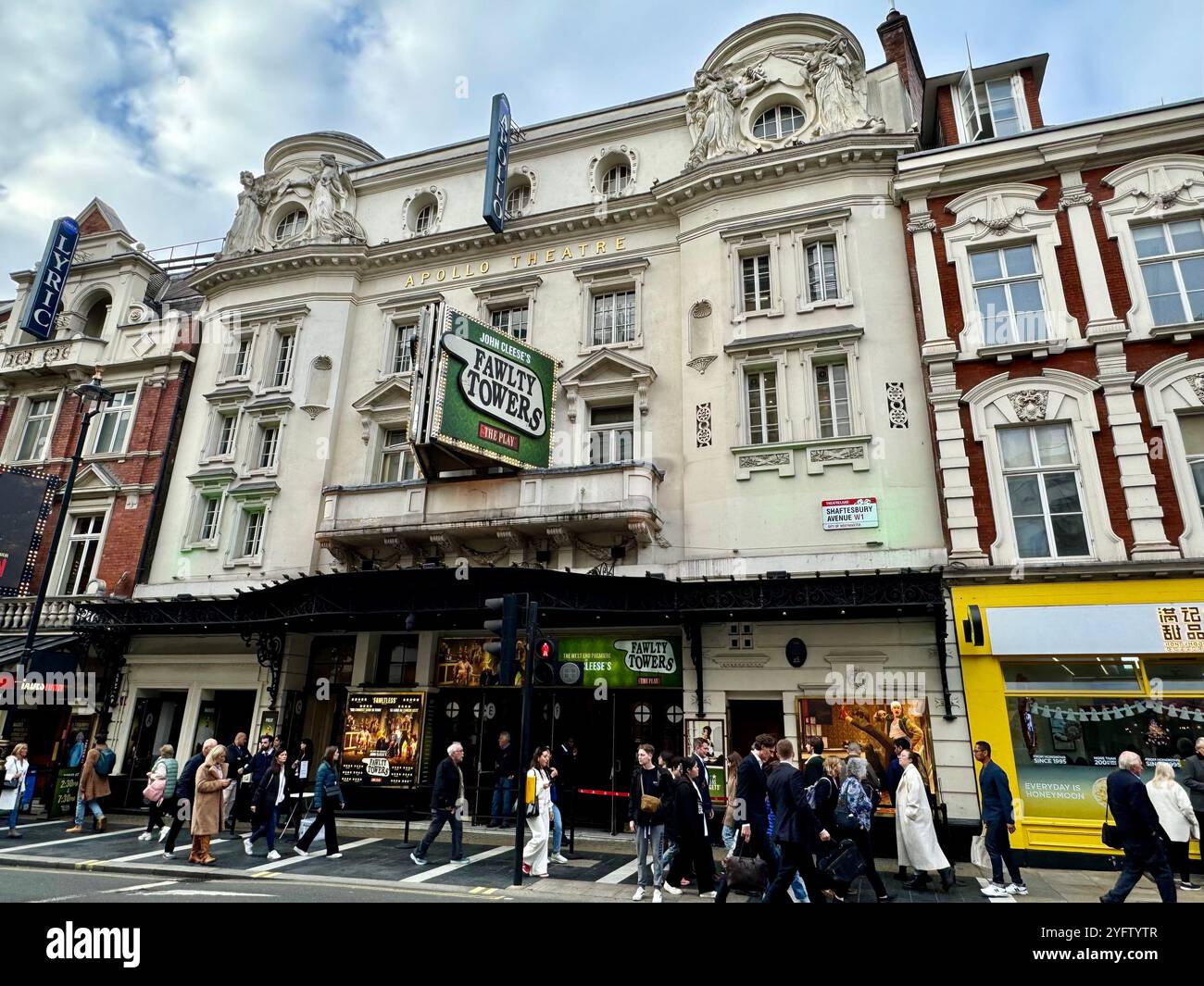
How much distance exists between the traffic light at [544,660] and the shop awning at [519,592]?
3120 millimetres

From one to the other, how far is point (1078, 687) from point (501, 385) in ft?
45.0

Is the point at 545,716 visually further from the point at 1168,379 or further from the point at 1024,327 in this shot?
the point at 1168,379

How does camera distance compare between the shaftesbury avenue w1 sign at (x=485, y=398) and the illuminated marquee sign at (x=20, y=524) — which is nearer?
the shaftesbury avenue w1 sign at (x=485, y=398)

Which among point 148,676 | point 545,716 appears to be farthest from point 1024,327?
point 148,676

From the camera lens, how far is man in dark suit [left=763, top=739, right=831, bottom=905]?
754 centimetres

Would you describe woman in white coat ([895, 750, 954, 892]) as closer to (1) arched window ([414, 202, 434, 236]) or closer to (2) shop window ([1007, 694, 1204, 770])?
(2) shop window ([1007, 694, 1204, 770])

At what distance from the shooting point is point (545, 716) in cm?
1717

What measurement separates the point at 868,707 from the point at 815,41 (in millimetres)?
17633

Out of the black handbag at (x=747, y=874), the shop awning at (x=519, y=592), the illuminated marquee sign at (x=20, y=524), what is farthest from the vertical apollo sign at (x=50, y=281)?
the black handbag at (x=747, y=874)

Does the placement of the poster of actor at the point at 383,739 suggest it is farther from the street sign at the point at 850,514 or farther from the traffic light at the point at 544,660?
the street sign at the point at 850,514

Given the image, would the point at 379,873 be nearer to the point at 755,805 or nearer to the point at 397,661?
the point at 755,805

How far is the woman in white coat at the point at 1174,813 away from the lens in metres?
9.55

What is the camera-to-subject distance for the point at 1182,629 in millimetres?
12391

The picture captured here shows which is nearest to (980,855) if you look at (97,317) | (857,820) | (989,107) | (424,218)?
(857,820)
